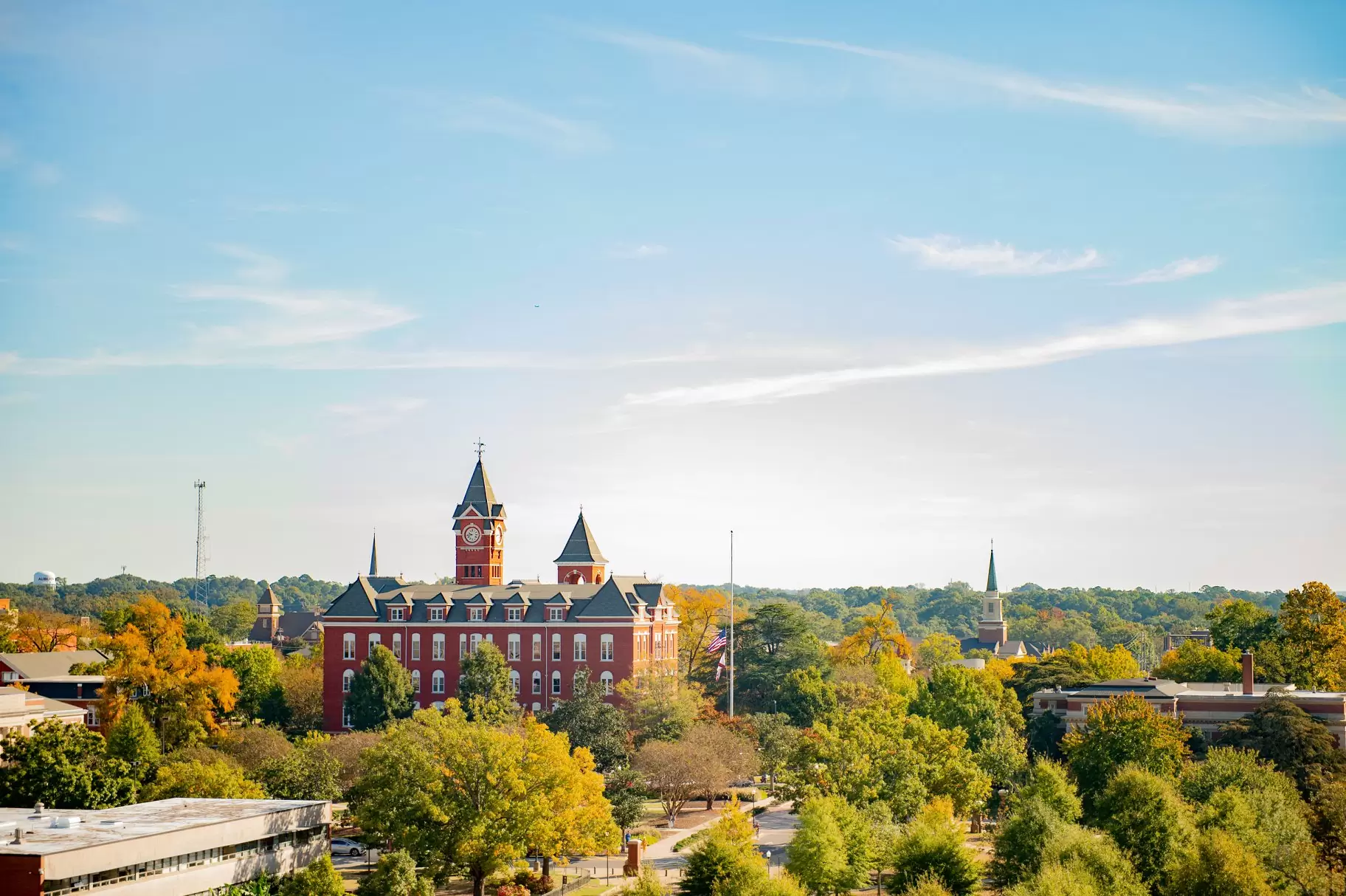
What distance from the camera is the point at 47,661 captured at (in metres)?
111

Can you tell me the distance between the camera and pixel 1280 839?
6059 centimetres

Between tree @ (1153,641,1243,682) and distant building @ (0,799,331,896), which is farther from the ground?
tree @ (1153,641,1243,682)

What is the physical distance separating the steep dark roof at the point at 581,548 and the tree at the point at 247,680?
25.3 m

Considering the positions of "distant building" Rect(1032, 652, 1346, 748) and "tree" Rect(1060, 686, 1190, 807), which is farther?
"distant building" Rect(1032, 652, 1346, 748)

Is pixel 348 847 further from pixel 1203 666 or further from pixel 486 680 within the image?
pixel 1203 666

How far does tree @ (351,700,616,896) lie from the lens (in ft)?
212

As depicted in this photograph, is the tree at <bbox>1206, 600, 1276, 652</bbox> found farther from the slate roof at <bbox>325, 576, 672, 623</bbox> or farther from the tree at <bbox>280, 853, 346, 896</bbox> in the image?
the tree at <bbox>280, 853, 346, 896</bbox>

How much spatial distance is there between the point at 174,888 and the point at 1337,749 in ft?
210

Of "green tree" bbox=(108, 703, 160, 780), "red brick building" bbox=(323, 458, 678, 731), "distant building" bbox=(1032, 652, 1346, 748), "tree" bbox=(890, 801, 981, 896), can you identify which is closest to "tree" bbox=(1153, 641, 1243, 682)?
"distant building" bbox=(1032, 652, 1346, 748)

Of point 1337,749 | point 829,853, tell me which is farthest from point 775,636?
point 829,853

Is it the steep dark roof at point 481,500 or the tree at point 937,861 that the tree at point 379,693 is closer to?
the steep dark roof at point 481,500

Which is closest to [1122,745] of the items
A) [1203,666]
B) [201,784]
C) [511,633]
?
[1203,666]

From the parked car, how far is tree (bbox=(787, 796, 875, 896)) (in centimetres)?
2416

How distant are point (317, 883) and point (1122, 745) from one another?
45161 millimetres
